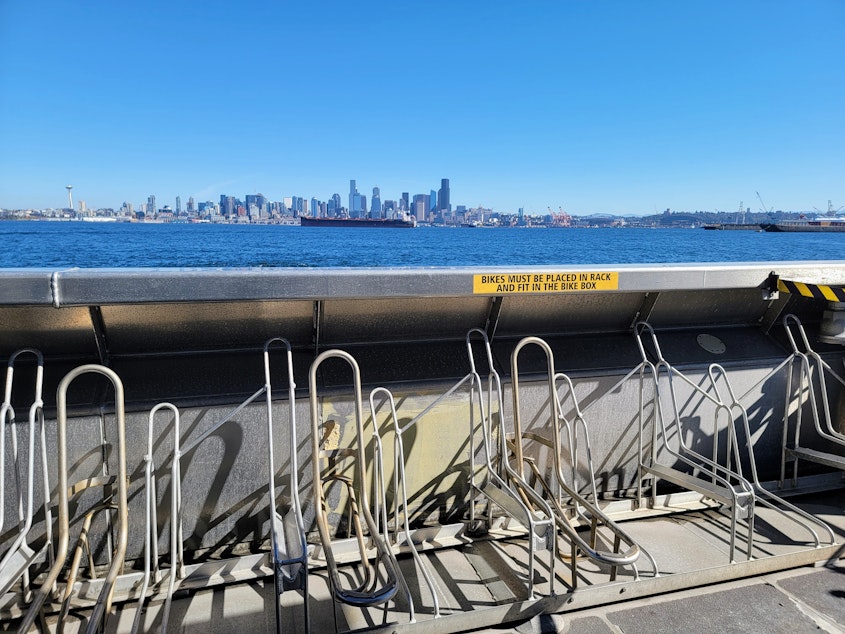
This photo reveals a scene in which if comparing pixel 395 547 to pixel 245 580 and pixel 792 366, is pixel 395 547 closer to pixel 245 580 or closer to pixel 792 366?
pixel 245 580

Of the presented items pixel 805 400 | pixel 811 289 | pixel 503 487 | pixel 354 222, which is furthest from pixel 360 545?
pixel 354 222

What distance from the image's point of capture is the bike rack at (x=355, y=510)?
249 cm

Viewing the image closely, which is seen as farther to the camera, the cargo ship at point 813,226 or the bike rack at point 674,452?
the cargo ship at point 813,226

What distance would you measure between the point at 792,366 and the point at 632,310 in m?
1.16

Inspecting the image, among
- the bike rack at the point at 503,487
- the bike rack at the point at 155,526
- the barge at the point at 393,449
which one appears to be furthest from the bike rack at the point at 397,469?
the bike rack at the point at 155,526

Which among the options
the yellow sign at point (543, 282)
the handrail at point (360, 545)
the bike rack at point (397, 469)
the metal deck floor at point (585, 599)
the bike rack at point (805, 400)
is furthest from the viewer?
the bike rack at point (805, 400)

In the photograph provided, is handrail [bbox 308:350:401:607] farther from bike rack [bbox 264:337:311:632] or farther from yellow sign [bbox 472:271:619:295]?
yellow sign [bbox 472:271:619:295]

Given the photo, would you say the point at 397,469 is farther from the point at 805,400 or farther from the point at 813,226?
the point at 813,226

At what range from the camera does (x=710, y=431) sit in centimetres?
425

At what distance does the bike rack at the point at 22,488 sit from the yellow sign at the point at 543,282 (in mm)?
2299

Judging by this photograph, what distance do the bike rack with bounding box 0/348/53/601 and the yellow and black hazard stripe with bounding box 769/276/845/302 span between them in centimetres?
438

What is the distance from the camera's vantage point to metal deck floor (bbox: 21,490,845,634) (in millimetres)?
2854

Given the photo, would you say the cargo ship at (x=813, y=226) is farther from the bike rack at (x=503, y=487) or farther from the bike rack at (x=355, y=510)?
the bike rack at (x=355, y=510)

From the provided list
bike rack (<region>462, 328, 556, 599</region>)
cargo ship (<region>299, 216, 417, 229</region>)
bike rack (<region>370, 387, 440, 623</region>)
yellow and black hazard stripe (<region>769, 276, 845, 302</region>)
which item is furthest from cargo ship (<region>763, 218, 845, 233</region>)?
bike rack (<region>370, 387, 440, 623</region>)
